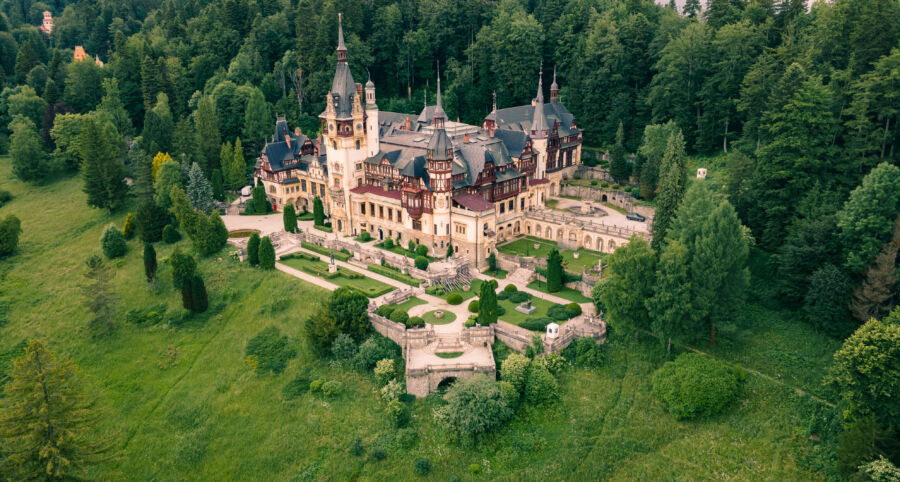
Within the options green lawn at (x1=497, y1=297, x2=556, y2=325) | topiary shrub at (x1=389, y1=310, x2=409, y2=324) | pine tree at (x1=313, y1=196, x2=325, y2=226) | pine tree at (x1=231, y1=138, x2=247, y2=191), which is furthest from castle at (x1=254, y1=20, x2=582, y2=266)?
topiary shrub at (x1=389, y1=310, x2=409, y2=324)

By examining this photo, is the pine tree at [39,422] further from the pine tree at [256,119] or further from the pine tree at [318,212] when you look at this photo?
the pine tree at [256,119]

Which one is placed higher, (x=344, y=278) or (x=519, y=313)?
(x=344, y=278)

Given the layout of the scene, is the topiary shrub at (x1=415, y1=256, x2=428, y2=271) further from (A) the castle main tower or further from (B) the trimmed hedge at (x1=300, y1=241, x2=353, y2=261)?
(A) the castle main tower

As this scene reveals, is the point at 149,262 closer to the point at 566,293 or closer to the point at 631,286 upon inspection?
the point at 566,293

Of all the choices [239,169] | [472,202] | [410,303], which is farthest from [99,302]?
[472,202]

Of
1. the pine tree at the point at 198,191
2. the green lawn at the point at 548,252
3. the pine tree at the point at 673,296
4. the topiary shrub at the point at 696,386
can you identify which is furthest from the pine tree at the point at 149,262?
the topiary shrub at the point at 696,386

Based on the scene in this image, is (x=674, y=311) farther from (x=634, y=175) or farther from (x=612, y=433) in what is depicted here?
(x=634, y=175)
